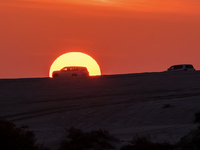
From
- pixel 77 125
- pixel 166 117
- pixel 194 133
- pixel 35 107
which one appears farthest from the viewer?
pixel 35 107

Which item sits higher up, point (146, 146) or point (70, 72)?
point (70, 72)

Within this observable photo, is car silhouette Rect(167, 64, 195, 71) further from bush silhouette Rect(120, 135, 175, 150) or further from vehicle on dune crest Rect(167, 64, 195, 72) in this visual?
bush silhouette Rect(120, 135, 175, 150)

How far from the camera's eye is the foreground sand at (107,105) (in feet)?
43.0

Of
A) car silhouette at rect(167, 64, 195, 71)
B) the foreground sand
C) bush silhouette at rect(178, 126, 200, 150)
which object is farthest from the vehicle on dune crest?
bush silhouette at rect(178, 126, 200, 150)

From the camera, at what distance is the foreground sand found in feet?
43.0

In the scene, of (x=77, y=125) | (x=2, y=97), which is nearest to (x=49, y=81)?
(x=2, y=97)

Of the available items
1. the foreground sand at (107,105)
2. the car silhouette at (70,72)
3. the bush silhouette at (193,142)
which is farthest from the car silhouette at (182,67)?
the bush silhouette at (193,142)

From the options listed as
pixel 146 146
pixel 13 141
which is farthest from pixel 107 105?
pixel 13 141

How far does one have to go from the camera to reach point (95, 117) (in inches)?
685

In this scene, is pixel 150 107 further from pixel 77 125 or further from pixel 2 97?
pixel 2 97

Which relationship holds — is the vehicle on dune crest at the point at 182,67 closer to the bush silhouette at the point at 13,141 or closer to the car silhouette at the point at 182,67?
the car silhouette at the point at 182,67

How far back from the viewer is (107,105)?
21266 millimetres

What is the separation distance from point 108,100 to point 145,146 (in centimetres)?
1498

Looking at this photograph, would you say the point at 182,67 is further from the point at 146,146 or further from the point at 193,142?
the point at 193,142
